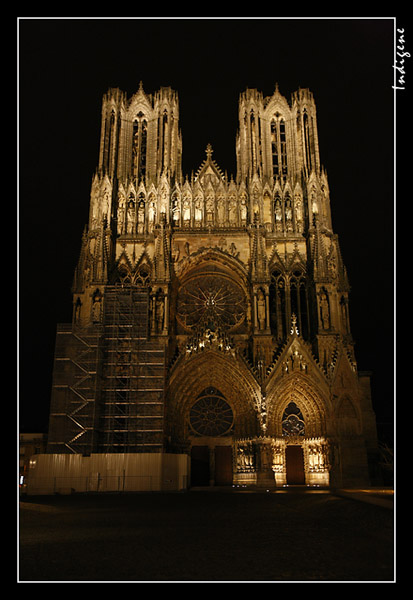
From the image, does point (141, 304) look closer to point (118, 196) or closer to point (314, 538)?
point (118, 196)

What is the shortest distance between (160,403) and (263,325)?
7.38m

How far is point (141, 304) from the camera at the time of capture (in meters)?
29.9

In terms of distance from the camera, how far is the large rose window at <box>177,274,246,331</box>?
32.1 m

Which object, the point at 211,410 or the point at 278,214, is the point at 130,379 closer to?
the point at 211,410

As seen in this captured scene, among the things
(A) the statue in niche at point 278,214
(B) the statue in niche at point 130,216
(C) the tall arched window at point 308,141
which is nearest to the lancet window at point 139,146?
(B) the statue in niche at point 130,216

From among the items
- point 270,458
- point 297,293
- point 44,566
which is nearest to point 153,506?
point 44,566

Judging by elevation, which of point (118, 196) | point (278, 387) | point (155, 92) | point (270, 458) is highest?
point (155, 92)

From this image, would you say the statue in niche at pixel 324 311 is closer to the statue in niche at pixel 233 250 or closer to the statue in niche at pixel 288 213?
the statue in niche at pixel 288 213

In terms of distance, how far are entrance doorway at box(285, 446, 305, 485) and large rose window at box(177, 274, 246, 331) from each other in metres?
7.92

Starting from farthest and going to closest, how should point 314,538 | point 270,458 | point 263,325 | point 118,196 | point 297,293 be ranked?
point 118,196
point 297,293
point 263,325
point 270,458
point 314,538

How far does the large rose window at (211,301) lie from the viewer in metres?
32.1

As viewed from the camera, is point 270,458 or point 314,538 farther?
point 270,458

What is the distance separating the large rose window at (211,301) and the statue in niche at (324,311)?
4834 mm

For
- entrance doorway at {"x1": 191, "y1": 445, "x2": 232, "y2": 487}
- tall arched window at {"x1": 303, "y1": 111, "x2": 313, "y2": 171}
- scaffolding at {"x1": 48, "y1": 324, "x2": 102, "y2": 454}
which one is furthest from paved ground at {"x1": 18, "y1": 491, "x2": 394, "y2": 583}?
tall arched window at {"x1": 303, "y1": 111, "x2": 313, "y2": 171}
